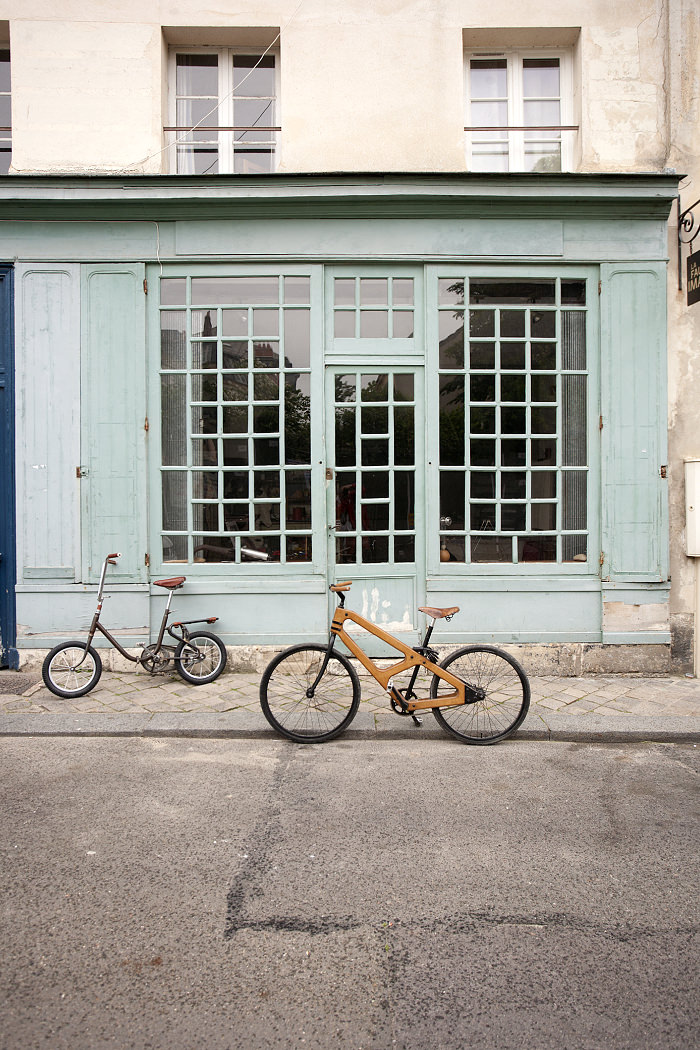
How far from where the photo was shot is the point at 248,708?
559 centimetres

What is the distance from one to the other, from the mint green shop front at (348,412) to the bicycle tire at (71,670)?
0.70 meters

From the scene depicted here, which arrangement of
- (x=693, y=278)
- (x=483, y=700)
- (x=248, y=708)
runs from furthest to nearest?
(x=693, y=278) → (x=248, y=708) → (x=483, y=700)

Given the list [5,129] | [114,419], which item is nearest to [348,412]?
[114,419]

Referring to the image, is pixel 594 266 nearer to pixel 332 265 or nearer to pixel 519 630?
pixel 332 265

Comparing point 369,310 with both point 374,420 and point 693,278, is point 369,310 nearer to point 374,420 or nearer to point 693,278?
point 374,420

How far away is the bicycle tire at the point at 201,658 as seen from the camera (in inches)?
245

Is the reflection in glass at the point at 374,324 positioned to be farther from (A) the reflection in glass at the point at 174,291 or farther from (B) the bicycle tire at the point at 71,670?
(B) the bicycle tire at the point at 71,670

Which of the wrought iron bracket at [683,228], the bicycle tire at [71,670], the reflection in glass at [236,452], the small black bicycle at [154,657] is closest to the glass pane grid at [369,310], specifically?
the reflection in glass at [236,452]

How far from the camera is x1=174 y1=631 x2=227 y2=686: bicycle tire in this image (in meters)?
6.23

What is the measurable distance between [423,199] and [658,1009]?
20.7 ft

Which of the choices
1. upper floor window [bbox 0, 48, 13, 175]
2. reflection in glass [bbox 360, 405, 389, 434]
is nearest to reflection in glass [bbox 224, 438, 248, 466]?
reflection in glass [bbox 360, 405, 389, 434]

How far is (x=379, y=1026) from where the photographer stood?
2.29 m

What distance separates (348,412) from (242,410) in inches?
40.7

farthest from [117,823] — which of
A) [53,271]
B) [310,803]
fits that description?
[53,271]
